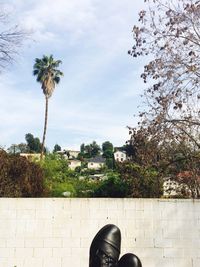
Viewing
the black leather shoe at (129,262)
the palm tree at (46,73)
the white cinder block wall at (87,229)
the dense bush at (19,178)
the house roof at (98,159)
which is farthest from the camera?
the house roof at (98,159)

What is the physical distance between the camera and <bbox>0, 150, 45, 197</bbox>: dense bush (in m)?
11.0

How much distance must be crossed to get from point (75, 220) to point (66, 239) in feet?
1.34

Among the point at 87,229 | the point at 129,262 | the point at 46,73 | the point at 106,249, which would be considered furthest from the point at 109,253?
the point at 46,73

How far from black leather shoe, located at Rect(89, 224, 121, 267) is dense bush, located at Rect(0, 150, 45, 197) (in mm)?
6885

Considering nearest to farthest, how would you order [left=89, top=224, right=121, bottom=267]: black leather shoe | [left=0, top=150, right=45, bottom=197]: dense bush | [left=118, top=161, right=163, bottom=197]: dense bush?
[left=89, top=224, right=121, bottom=267]: black leather shoe
[left=0, top=150, right=45, bottom=197]: dense bush
[left=118, top=161, right=163, bottom=197]: dense bush

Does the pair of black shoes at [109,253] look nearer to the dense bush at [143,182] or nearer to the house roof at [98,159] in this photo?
the dense bush at [143,182]

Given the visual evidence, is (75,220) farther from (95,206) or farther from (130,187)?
(130,187)

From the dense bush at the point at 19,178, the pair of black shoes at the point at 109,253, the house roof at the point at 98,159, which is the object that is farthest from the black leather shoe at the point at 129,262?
the house roof at the point at 98,159

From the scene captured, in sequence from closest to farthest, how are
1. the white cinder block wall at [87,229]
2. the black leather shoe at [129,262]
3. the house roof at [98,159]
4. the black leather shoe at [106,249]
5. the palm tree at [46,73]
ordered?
the black leather shoe at [129,262] → the black leather shoe at [106,249] → the white cinder block wall at [87,229] → the palm tree at [46,73] → the house roof at [98,159]

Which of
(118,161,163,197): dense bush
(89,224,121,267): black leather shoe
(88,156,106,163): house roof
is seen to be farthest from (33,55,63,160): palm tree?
(88,156,106,163): house roof

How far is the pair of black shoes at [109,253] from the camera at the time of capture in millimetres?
4180

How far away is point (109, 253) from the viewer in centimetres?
429

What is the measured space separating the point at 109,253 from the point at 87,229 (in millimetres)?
4880

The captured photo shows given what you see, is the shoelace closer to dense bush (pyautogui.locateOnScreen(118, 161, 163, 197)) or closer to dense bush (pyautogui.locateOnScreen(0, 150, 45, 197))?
dense bush (pyautogui.locateOnScreen(0, 150, 45, 197))
